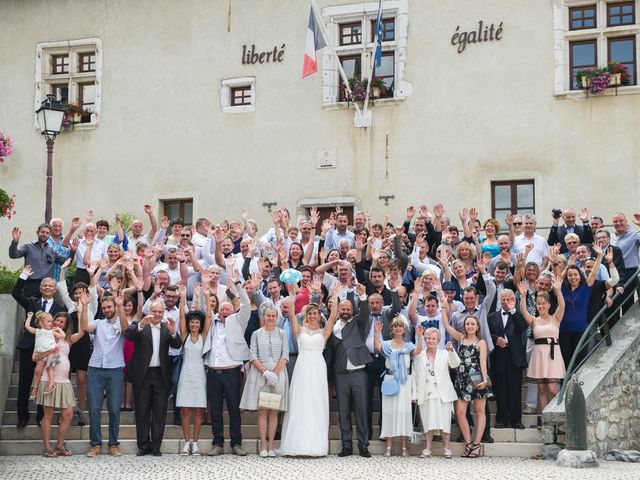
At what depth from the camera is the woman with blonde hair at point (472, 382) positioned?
10594mm

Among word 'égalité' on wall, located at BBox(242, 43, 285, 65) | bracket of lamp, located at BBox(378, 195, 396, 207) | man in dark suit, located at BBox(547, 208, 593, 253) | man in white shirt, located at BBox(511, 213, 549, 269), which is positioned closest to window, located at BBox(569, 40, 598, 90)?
bracket of lamp, located at BBox(378, 195, 396, 207)

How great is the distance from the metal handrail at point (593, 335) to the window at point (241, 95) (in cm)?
926

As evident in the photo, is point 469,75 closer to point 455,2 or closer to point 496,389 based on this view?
point 455,2

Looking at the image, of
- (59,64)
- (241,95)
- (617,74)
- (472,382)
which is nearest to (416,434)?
(472,382)

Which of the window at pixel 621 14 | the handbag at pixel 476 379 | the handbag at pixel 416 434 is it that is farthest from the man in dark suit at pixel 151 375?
the window at pixel 621 14

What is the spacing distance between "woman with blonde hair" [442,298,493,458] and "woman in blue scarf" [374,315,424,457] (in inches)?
19.6

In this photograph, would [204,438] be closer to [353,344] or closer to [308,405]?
[308,405]

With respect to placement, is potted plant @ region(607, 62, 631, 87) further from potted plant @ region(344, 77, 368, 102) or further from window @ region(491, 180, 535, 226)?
→ potted plant @ region(344, 77, 368, 102)

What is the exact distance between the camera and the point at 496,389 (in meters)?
11.1

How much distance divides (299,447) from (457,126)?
882 centimetres

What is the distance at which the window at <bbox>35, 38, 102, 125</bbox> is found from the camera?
20375mm

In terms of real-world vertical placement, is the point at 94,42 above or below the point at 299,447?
above

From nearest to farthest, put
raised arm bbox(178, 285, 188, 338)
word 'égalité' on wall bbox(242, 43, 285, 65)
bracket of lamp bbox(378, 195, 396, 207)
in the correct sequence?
raised arm bbox(178, 285, 188, 338) → bracket of lamp bbox(378, 195, 396, 207) → word 'égalité' on wall bbox(242, 43, 285, 65)

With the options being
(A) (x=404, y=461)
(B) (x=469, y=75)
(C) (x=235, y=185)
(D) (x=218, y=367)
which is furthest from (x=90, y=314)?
(B) (x=469, y=75)
